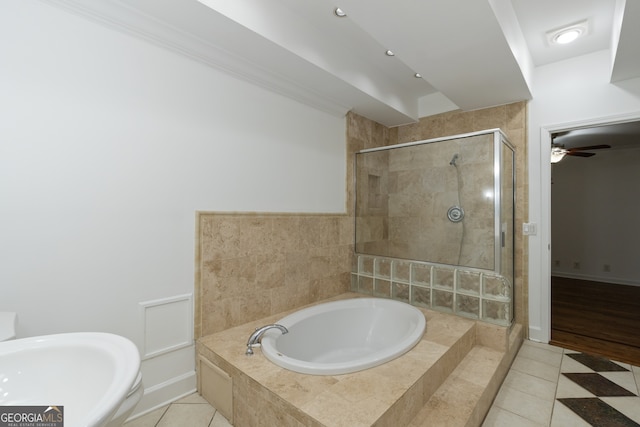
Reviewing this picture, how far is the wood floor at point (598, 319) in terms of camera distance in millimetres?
2562

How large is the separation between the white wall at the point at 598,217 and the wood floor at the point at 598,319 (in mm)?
375

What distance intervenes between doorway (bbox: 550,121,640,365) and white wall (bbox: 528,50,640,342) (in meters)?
0.96

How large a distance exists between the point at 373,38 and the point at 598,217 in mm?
5347

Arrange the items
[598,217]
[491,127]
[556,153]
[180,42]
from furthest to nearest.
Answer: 1. [598,217]
2. [556,153]
3. [491,127]
4. [180,42]

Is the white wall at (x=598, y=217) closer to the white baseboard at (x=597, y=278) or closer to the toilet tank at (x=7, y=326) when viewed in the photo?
the white baseboard at (x=597, y=278)

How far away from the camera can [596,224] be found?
504cm

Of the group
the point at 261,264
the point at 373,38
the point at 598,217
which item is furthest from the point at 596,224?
the point at 261,264

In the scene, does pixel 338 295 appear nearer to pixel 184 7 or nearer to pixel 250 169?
pixel 250 169

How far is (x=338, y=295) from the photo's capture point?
115 inches

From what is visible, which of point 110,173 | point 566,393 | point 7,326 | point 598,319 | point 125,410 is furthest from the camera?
point 598,319

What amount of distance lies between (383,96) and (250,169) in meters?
1.51

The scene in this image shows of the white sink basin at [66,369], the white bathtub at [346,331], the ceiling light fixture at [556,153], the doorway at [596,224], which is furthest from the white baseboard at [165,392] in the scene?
the ceiling light fixture at [556,153]

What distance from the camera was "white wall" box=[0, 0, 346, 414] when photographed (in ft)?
4.48

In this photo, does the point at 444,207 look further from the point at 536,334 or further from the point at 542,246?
the point at 536,334
